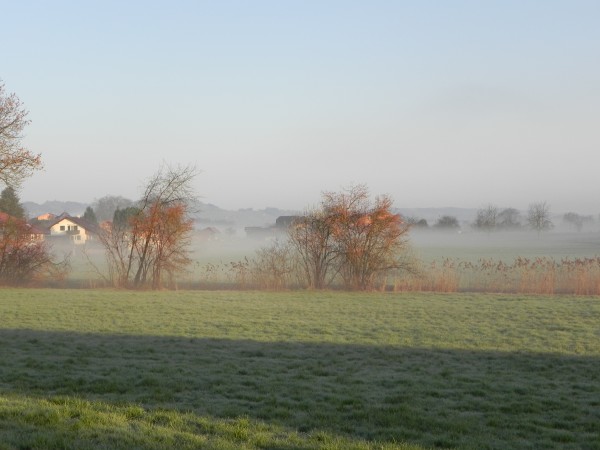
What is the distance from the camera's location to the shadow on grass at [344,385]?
21.1 feet

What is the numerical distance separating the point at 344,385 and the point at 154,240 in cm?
2366

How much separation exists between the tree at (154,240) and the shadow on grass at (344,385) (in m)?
17.7

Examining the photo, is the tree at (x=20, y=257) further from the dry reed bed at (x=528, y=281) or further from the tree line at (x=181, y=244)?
the dry reed bed at (x=528, y=281)

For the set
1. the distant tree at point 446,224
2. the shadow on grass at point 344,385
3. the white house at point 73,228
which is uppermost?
the distant tree at point 446,224

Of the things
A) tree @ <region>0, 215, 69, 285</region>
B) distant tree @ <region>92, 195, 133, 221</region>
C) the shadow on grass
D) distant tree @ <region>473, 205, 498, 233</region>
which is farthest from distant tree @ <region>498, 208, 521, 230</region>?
the shadow on grass

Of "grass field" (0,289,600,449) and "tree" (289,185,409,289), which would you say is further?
"tree" (289,185,409,289)

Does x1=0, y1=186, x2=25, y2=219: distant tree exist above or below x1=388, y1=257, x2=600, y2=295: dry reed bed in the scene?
above

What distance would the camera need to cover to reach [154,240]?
30750mm

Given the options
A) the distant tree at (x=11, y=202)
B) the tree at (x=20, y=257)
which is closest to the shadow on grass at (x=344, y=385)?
the tree at (x=20, y=257)

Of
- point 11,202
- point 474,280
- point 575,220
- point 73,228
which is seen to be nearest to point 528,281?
point 474,280

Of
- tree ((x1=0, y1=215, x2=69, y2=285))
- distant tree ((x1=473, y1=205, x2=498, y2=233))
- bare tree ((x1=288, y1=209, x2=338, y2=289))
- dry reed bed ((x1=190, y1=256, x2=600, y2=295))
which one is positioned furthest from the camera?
distant tree ((x1=473, y1=205, x2=498, y2=233))

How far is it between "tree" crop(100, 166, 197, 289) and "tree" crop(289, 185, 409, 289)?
601 cm

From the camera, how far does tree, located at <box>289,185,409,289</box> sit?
28672mm

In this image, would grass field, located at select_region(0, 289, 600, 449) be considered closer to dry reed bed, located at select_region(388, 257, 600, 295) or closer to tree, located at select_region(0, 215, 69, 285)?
dry reed bed, located at select_region(388, 257, 600, 295)
